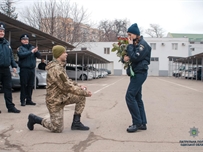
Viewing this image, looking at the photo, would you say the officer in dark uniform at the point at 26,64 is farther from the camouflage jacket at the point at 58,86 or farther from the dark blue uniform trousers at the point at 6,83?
the camouflage jacket at the point at 58,86

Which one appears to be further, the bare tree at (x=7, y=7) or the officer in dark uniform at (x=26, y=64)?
the bare tree at (x=7, y=7)

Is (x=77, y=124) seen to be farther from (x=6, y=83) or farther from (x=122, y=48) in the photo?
(x=6, y=83)

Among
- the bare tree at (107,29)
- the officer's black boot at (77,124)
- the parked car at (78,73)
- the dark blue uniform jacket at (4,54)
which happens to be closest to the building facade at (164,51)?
the bare tree at (107,29)

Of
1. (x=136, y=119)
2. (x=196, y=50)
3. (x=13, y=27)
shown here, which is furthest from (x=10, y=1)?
(x=196, y=50)

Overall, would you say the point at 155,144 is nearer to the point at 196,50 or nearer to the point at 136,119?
the point at 136,119

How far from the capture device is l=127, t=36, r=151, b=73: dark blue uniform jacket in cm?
435

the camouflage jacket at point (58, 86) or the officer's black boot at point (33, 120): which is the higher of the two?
the camouflage jacket at point (58, 86)

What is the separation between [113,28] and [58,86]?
61869mm

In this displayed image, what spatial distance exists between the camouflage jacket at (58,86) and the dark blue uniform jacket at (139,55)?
100cm

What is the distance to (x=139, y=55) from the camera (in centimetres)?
434

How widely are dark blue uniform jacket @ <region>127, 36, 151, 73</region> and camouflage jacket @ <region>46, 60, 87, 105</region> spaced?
100 centimetres

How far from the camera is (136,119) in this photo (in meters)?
4.59

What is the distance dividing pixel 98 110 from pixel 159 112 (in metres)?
1.65

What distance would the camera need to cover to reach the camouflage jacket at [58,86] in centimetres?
429
